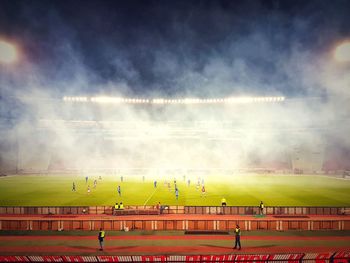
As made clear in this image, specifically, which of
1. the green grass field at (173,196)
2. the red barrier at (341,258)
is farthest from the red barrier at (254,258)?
the green grass field at (173,196)

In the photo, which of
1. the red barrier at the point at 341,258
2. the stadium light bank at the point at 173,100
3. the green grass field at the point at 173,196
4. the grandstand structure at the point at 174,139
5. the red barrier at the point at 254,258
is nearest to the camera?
the red barrier at the point at 254,258

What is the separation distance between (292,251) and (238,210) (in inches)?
206

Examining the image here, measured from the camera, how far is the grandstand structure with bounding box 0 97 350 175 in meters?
41.7

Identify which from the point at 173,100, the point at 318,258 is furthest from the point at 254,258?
the point at 173,100

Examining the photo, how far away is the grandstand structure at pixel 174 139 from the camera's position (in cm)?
4169

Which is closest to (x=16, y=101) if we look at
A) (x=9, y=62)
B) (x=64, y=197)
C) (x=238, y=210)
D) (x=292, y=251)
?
(x=9, y=62)

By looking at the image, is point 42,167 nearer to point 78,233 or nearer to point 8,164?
point 8,164

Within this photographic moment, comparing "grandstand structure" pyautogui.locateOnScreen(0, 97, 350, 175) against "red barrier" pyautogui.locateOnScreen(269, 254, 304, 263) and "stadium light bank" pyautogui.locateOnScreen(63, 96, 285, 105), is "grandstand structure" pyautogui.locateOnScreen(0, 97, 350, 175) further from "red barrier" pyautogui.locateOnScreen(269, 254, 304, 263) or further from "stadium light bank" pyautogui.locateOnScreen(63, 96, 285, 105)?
"red barrier" pyautogui.locateOnScreen(269, 254, 304, 263)

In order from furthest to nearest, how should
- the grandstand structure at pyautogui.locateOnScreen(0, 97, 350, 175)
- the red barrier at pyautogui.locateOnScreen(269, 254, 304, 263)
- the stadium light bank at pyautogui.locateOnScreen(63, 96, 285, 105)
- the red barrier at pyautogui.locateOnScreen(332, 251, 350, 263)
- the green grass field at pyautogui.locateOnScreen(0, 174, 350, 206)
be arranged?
the grandstand structure at pyautogui.locateOnScreen(0, 97, 350, 175)
the stadium light bank at pyautogui.locateOnScreen(63, 96, 285, 105)
the green grass field at pyautogui.locateOnScreen(0, 174, 350, 206)
the red barrier at pyautogui.locateOnScreen(332, 251, 350, 263)
the red barrier at pyautogui.locateOnScreen(269, 254, 304, 263)

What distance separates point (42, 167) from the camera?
4428 centimetres

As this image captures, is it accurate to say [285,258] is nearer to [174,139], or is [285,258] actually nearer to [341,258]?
[341,258]

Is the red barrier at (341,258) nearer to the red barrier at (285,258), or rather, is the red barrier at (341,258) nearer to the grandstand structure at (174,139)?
the red barrier at (285,258)

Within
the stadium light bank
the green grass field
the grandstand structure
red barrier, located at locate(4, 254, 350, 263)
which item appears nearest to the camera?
red barrier, located at locate(4, 254, 350, 263)

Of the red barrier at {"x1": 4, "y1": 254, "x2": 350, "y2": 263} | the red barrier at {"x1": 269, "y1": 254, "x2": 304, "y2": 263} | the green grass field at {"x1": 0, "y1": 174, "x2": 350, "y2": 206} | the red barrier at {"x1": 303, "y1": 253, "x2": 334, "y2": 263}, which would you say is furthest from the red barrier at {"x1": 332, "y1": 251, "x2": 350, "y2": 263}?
the green grass field at {"x1": 0, "y1": 174, "x2": 350, "y2": 206}
